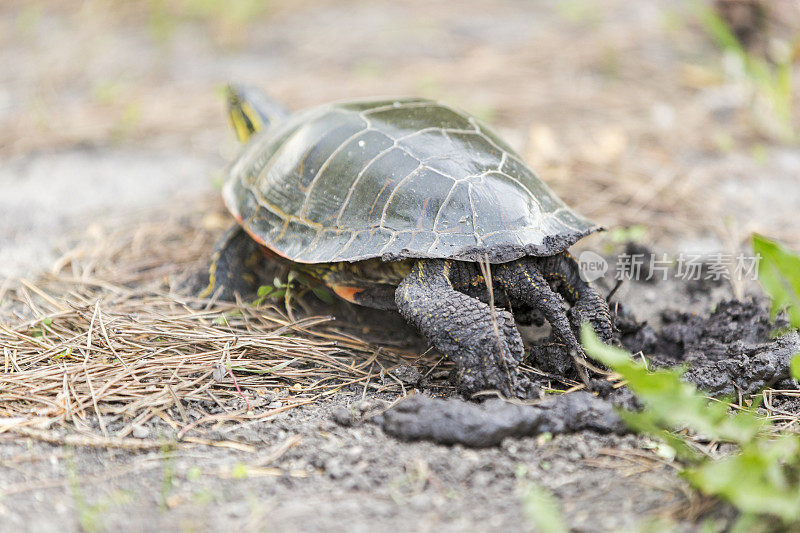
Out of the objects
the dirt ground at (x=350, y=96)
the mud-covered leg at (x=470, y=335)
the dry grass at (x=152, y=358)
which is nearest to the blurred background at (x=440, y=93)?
the dirt ground at (x=350, y=96)

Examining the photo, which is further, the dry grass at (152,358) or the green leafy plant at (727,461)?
the dry grass at (152,358)

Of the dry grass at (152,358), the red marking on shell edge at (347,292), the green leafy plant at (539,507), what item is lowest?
the dry grass at (152,358)

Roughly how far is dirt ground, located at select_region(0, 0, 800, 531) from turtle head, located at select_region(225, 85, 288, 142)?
1.85ft

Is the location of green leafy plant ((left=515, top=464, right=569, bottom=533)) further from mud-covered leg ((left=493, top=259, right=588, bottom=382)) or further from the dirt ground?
mud-covered leg ((left=493, top=259, right=588, bottom=382))

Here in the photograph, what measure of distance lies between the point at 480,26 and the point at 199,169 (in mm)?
4044

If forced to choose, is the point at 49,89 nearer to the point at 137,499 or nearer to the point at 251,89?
the point at 251,89

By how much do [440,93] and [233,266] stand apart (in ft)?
10.0

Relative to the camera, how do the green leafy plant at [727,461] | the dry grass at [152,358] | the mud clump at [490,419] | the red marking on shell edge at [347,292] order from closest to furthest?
the green leafy plant at [727,461] → the mud clump at [490,419] → the dry grass at [152,358] → the red marking on shell edge at [347,292]

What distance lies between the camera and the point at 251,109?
13.0 feet

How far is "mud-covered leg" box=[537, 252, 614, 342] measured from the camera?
2.46 m

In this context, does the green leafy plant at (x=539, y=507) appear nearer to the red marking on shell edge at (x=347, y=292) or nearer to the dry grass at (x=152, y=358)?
the dry grass at (x=152, y=358)

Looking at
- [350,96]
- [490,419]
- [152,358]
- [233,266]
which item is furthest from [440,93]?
[490,419]

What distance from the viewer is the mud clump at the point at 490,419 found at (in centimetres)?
198

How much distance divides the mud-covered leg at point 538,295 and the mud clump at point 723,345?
16.1 inches
